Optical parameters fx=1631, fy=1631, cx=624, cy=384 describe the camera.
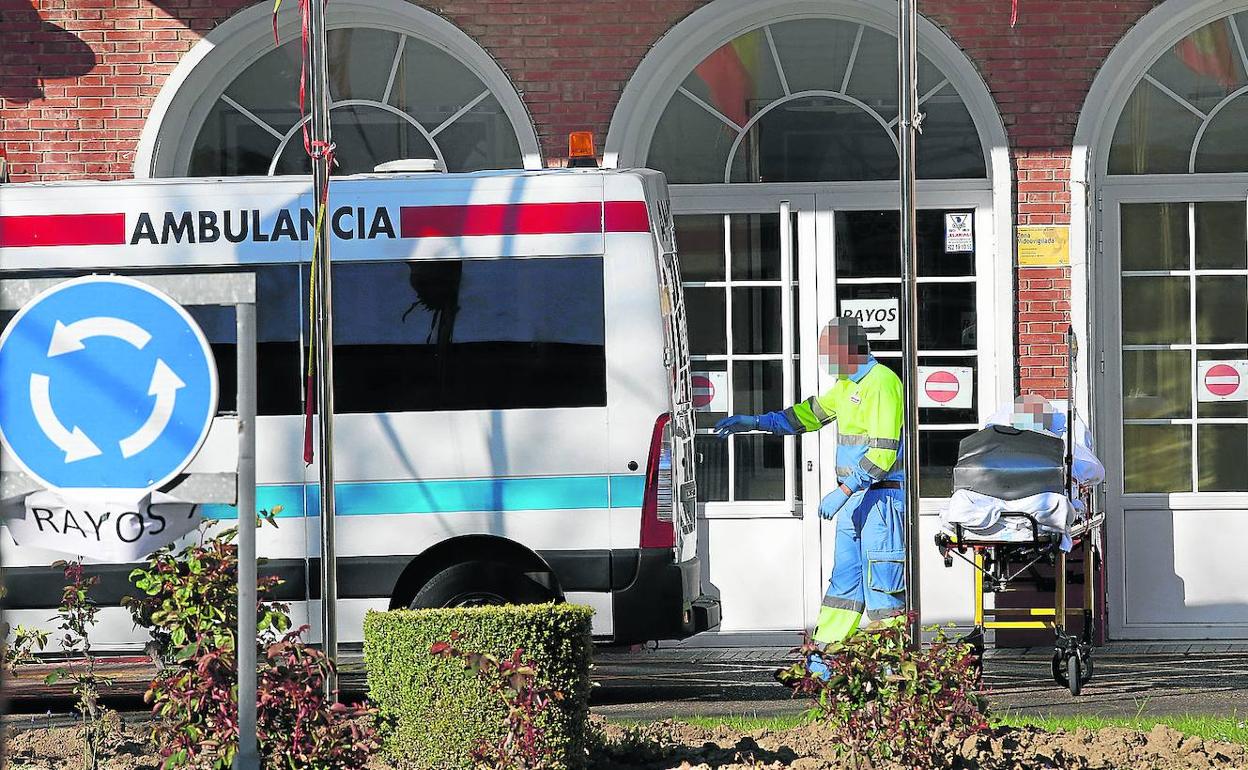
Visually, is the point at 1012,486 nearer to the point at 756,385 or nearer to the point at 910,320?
the point at 756,385

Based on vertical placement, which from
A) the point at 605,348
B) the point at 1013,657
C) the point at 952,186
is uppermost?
the point at 952,186

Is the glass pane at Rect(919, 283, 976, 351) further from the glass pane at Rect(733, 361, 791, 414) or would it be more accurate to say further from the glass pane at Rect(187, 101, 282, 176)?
the glass pane at Rect(187, 101, 282, 176)

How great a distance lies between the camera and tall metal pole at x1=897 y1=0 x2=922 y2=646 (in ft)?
18.1

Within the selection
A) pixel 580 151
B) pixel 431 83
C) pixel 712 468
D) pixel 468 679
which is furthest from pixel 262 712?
pixel 431 83

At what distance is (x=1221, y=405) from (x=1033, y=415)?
197 cm

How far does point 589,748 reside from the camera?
549 centimetres

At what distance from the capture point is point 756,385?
33.8ft

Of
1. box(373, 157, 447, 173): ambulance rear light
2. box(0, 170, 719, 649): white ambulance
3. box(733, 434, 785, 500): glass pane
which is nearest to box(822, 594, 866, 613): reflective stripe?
box(0, 170, 719, 649): white ambulance

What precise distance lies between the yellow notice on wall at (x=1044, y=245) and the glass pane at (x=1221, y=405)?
1.15 m

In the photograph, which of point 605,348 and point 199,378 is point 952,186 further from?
point 199,378

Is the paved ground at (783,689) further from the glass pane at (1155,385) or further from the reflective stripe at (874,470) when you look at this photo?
the glass pane at (1155,385)

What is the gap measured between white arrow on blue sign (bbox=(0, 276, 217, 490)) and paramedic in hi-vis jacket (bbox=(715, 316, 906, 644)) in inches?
177

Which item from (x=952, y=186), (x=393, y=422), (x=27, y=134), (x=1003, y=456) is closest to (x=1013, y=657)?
(x=1003, y=456)

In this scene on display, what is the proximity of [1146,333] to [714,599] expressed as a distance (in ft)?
12.4
